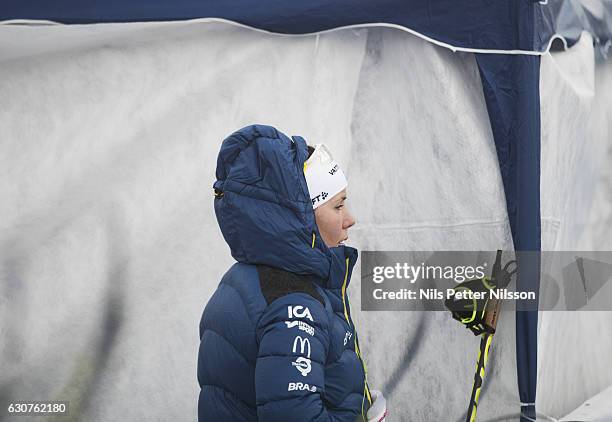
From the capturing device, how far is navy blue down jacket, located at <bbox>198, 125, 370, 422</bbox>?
6.23 ft

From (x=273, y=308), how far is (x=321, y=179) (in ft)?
1.26

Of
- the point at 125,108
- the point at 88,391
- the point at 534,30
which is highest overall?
the point at 534,30

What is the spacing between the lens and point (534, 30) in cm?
289

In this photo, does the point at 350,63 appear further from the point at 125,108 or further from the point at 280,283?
the point at 280,283

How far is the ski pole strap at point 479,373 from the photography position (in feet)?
9.95

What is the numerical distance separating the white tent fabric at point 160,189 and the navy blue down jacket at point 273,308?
3.27 ft

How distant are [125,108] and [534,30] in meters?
1.33

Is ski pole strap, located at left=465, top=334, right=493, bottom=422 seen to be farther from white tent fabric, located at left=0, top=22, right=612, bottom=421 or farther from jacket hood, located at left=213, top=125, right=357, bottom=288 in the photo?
jacket hood, located at left=213, top=125, right=357, bottom=288

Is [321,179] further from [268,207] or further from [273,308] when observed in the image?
[273,308]

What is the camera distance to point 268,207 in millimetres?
2014

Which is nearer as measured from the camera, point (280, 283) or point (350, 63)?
point (280, 283)

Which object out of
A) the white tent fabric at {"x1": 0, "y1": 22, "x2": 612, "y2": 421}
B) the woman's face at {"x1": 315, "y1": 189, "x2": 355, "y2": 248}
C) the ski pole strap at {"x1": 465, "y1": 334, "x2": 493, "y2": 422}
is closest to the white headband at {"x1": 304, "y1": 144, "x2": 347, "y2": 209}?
the woman's face at {"x1": 315, "y1": 189, "x2": 355, "y2": 248}

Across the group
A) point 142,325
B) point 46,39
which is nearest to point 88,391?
point 142,325

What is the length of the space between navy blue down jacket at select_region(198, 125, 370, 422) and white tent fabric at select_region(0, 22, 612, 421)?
997 millimetres
